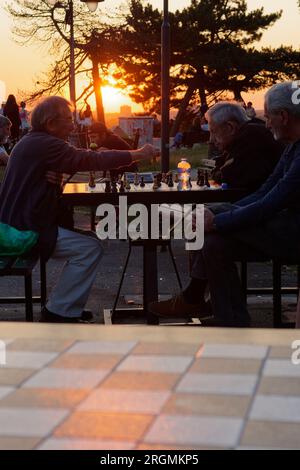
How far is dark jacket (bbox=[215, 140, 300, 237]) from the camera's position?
4383 mm

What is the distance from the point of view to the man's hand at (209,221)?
180 inches

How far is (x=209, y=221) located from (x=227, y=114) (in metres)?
1.15

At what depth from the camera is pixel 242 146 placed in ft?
17.6

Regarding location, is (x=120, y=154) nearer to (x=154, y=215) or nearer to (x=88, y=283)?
(x=154, y=215)

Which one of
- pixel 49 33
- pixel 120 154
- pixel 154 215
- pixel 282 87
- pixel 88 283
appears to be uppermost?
pixel 49 33

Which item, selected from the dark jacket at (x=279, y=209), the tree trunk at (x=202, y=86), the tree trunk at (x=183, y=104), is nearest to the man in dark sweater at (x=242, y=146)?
the dark jacket at (x=279, y=209)

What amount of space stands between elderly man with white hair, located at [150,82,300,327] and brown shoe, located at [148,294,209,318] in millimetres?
833

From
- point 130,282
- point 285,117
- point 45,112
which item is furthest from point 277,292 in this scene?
point 130,282

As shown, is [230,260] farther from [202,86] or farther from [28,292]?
[202,86]

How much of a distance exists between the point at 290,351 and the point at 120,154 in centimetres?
444

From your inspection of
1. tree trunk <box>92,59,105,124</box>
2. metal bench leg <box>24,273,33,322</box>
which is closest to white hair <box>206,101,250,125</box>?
metal bench leg <box>24,273,33,322</box>

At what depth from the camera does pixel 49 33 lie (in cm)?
4250

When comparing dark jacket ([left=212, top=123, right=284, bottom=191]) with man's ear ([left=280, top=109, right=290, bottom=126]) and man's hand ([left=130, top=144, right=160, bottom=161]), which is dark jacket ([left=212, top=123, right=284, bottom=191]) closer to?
man's hand ([left=130, top=144, right=160, bottom=161])

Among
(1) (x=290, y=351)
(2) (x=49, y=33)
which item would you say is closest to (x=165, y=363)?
(1) (x=290, y=351)
